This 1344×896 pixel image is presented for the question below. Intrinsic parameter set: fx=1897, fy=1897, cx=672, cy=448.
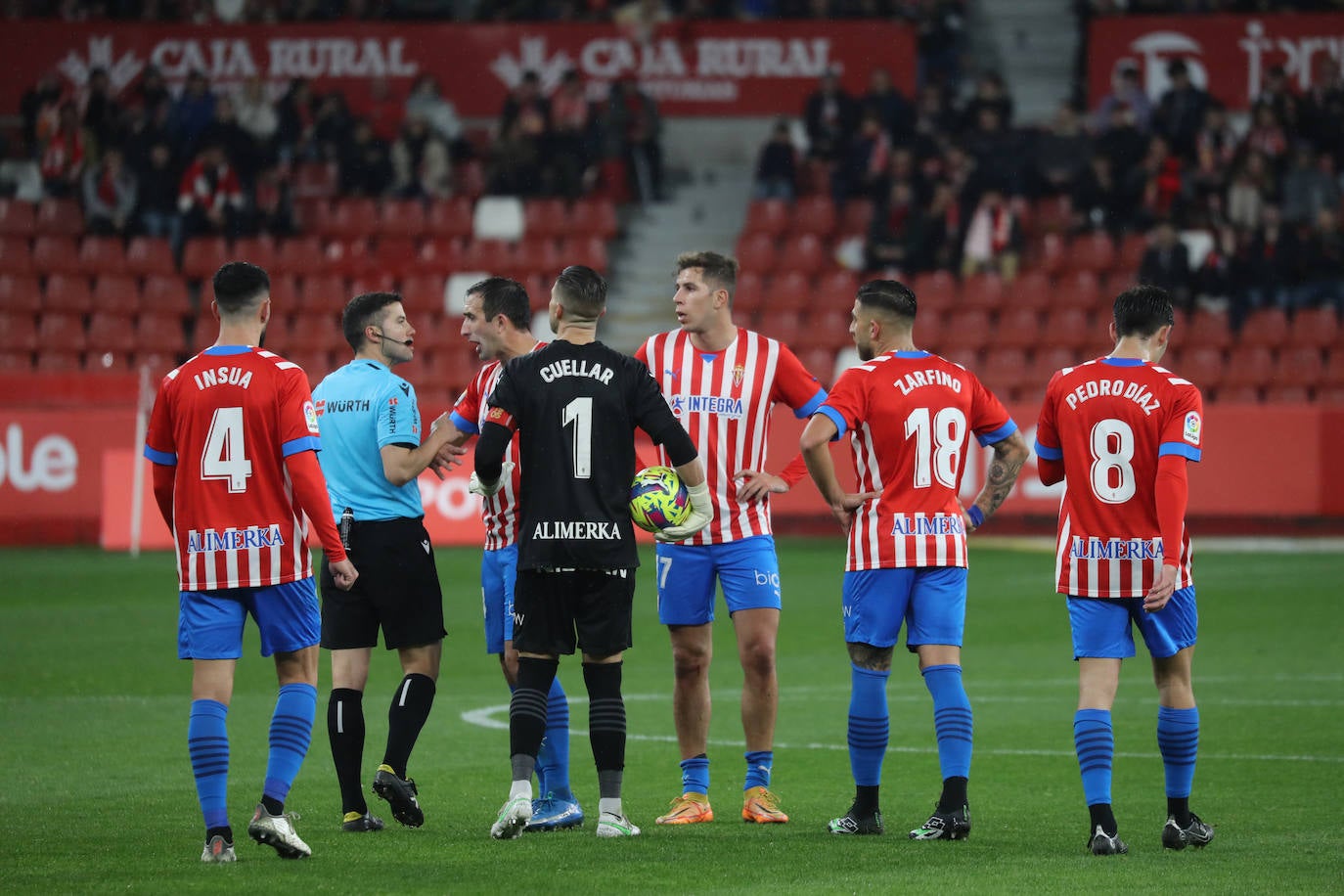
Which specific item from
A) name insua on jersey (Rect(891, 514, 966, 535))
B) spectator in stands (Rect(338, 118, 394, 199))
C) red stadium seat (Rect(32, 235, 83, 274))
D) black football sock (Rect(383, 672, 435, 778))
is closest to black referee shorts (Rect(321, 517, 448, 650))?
black football sock (Rect(383, 672, 435, 778))

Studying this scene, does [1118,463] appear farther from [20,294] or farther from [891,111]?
[20,294]

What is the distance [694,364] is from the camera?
8117 millimetres

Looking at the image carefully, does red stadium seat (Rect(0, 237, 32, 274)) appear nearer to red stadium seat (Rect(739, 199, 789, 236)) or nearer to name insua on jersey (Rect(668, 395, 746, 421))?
red stadium seat (Rect(739, 199, 789, 236))

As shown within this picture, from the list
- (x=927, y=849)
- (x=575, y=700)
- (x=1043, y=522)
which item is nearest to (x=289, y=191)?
(x=1043, y=522)

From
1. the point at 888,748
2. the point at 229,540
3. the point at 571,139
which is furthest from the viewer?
the point at 571,139

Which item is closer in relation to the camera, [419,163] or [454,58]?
[419,163]

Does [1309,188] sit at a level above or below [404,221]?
above

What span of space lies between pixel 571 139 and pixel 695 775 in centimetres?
1884

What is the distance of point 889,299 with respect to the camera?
7.57m

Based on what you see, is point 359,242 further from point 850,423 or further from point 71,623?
point 850,423

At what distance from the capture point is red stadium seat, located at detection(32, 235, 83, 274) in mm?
25391

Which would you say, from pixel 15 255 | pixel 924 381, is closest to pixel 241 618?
pixel 924 381

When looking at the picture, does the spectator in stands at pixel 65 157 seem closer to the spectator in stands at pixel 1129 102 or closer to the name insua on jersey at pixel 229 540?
the spectator in stands at pixel 1129 102

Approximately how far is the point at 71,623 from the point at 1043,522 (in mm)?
11356
